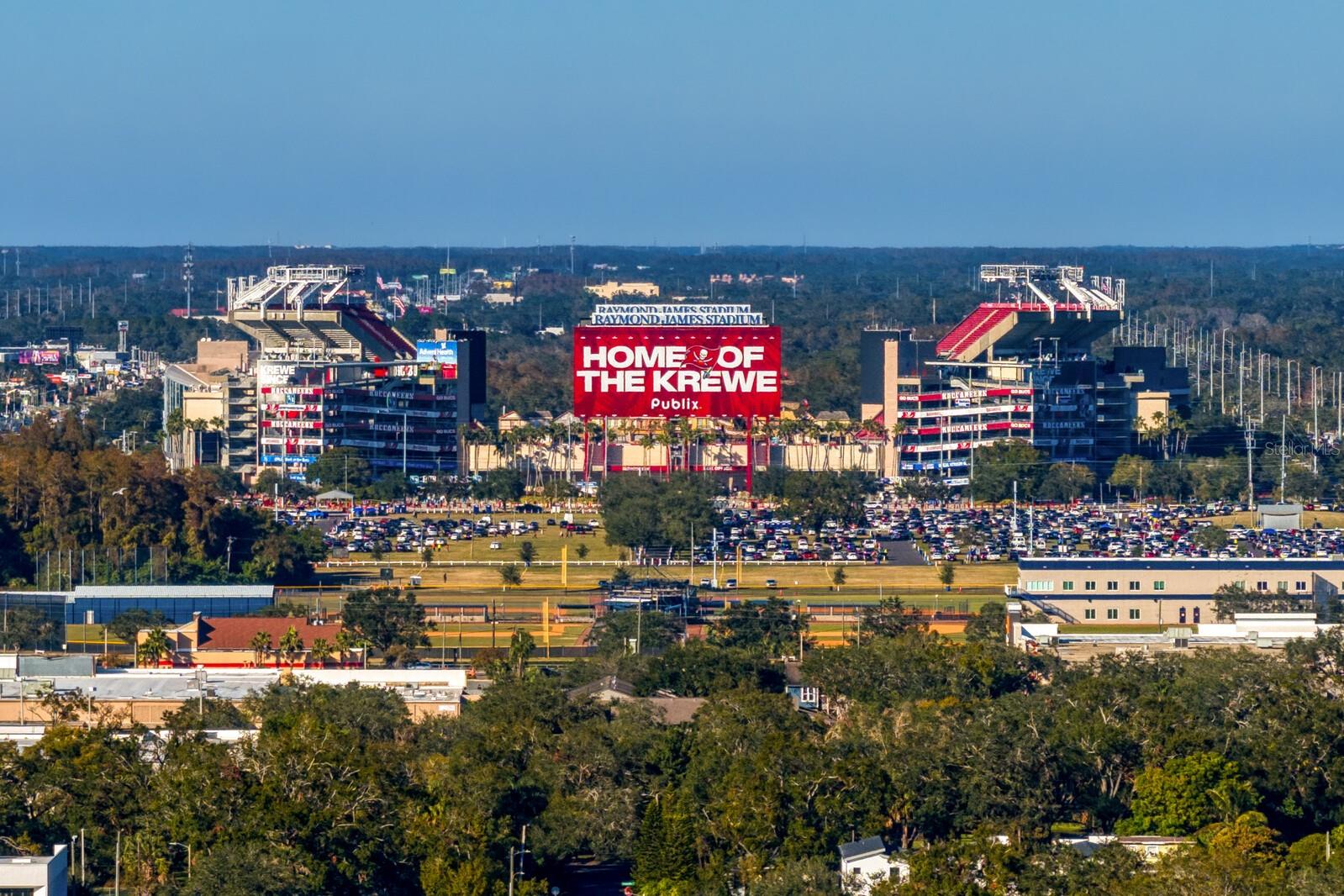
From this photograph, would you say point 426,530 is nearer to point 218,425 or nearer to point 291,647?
point 218,425

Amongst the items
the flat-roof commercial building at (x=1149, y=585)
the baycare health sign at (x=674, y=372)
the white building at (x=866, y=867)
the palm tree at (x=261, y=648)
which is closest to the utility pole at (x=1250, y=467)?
the baycare health sign at (x=674, y=372)

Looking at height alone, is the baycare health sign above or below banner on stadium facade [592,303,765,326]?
below

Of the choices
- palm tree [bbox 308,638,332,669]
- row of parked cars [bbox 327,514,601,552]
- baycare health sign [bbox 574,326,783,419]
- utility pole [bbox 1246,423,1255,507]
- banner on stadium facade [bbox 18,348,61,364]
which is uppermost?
baycare health sign [bbox 574,326,783,419]

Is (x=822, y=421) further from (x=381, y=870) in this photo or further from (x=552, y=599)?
(x=381, y=870)

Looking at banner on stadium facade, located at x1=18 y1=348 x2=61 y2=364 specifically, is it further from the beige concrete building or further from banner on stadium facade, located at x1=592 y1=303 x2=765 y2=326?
banner on stadium facade, located at x1=592 y1=303 x2=765 y2=326

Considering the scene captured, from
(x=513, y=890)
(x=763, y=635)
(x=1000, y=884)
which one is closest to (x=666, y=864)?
(x=513, y=890)

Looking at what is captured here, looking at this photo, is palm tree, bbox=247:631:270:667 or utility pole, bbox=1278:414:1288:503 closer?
palm tree, bbox=247:631:270:667

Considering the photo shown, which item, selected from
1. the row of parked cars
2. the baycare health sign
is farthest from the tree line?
the baycare health sign
